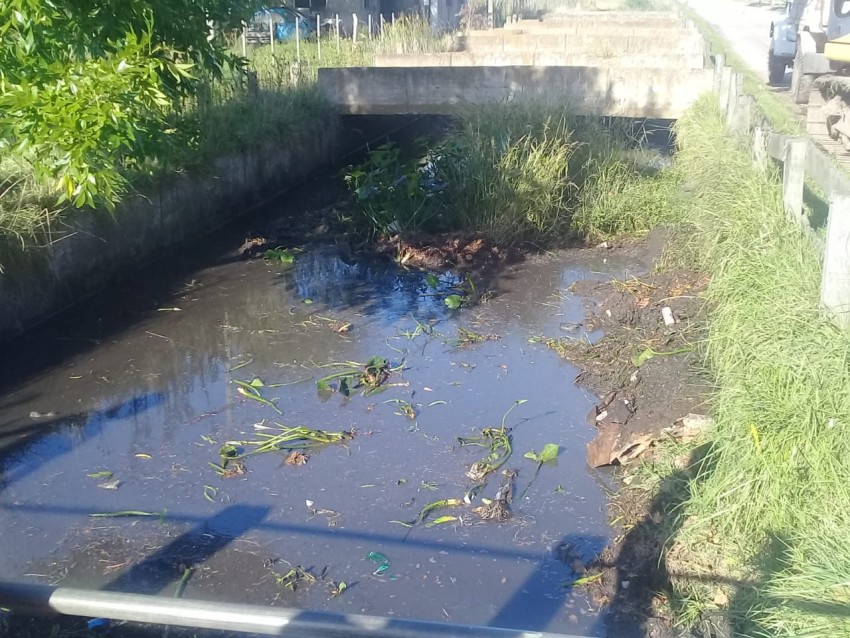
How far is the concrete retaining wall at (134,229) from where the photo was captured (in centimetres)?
790

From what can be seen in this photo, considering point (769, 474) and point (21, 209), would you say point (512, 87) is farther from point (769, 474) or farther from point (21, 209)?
point (769, 474)

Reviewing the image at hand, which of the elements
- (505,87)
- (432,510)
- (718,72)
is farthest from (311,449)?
(505,87)

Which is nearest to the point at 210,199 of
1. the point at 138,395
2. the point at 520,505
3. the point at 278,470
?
the point at 138,395

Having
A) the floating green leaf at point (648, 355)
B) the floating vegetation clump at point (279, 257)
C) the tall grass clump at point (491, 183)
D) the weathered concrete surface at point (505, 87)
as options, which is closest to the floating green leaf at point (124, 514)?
the floating green leaf at point (648, 355)

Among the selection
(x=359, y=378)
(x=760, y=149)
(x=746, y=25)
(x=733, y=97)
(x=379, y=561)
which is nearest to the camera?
(x=379, y=561)

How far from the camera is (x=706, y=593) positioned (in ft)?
13.7

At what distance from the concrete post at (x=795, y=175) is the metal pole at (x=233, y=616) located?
5161mm

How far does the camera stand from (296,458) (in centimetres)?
579

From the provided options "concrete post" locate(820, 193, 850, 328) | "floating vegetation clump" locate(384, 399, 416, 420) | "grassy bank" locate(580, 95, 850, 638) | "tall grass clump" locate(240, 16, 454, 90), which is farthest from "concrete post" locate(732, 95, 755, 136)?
"tall grass clump" locate(240, 16, 454, 90)

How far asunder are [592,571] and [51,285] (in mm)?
5921

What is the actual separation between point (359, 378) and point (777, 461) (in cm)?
356

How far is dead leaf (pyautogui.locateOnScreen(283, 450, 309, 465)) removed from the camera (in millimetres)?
5762

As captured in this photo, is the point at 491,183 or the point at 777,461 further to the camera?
the point at 491,183

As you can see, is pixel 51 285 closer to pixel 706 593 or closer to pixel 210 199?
pixel 210 199
